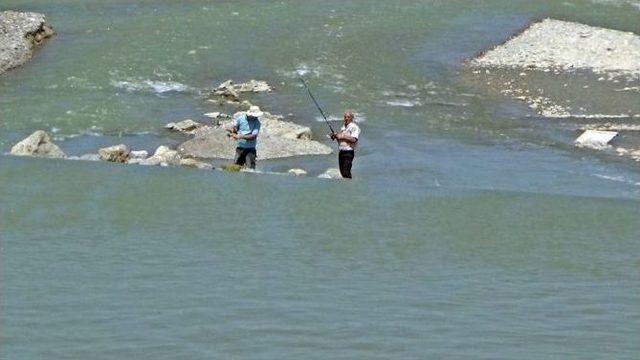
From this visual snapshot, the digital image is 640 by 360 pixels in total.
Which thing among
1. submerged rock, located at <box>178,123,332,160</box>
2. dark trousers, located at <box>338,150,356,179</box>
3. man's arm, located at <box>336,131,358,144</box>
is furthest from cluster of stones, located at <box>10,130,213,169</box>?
man's arm, located at <box>336,131,358,144</box>

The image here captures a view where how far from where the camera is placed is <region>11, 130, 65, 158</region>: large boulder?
22375 mm

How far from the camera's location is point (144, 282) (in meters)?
13.4

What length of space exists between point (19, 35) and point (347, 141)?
1615 cm

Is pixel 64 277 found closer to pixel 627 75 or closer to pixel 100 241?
pixel 100 241

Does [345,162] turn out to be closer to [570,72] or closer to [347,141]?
[347,141]

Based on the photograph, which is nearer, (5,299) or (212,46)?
(5,299)

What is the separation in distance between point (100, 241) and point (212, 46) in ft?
65.8

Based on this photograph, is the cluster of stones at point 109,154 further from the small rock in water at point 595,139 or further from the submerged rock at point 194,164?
the small rock in water at point 595,139

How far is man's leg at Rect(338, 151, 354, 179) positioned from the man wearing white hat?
166 centimetres

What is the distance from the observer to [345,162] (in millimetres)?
20984

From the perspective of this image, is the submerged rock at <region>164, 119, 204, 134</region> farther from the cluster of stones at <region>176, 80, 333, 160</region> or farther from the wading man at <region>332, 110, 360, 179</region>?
the wading man at <region>332, 110, 360, 179</region>

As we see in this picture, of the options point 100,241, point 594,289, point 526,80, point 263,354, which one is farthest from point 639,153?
point 263,354

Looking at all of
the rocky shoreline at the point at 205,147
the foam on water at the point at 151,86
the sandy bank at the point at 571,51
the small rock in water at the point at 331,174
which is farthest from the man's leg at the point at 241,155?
the sandy bank at the point at 571,51

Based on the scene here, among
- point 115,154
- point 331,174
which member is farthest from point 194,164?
point 331,174
